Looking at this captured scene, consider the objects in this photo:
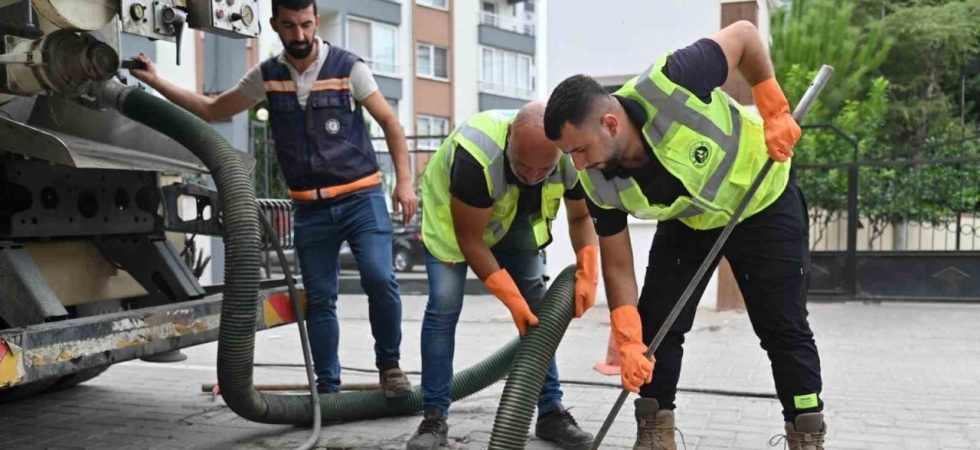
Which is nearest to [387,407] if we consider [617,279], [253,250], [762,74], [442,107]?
[253,250]

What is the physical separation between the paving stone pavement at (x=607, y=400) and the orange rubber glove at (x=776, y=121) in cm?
126

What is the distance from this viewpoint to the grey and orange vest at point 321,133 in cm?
366

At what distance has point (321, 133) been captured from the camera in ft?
12.1

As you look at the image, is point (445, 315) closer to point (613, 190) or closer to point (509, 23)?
point (613, 190)

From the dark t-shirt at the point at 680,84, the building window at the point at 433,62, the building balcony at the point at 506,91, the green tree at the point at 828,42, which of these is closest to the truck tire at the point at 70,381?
the dark t-shirt at the point at 680,84

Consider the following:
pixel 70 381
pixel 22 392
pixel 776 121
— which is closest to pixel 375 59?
pixel 70 381

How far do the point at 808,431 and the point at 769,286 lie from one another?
472mm

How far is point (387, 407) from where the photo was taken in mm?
3773

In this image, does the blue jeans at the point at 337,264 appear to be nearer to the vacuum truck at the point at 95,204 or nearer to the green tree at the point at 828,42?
the vacuum truck at the point at 95,204

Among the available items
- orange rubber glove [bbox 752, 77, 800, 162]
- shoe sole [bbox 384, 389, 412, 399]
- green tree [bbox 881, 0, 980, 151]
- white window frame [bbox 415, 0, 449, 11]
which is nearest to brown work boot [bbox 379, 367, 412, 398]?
shoe sole [bbox 384, 389, 412, 399]

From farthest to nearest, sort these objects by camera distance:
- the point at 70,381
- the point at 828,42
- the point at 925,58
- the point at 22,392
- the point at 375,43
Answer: the point at 375,43, the point at 925,58, the point at 828,42, the point at 70,381, the point at 22,392

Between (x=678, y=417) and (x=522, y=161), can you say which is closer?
(x=522, y=161)

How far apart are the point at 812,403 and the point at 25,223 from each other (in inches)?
106

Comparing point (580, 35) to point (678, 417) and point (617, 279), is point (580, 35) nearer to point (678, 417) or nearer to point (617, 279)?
point (678, 417)
